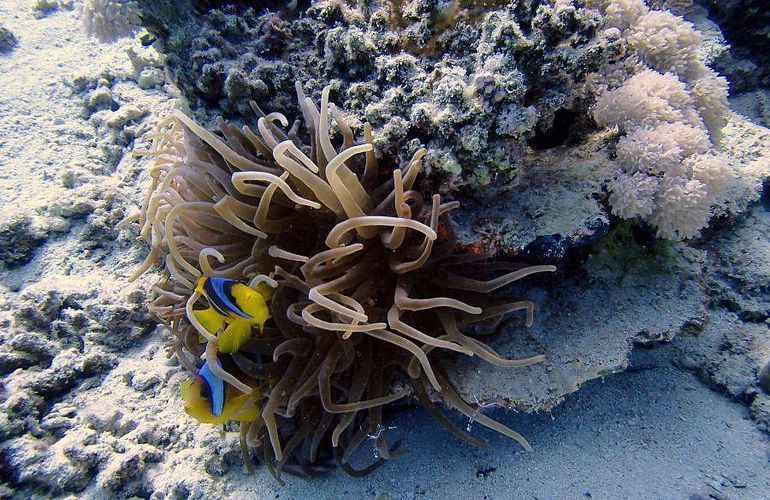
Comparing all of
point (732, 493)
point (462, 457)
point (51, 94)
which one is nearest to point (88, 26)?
point (51, 94)

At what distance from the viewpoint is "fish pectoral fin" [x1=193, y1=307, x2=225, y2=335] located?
224 centimetres

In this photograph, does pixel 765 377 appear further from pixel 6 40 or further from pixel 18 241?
pixel 6 40

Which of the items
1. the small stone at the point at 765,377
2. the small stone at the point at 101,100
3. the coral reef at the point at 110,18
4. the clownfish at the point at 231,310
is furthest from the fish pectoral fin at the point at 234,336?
the small stone at the point at 101,100

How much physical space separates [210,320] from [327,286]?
0.65 metres

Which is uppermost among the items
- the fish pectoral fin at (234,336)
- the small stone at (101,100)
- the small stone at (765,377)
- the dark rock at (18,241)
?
the small stone at (101,100)

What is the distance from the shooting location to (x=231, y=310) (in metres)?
2.09

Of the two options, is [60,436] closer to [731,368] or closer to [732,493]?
[732,493]

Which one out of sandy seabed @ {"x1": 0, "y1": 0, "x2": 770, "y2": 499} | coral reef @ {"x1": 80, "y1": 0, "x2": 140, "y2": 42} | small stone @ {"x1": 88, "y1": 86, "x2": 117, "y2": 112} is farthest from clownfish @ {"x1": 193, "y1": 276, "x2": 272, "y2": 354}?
small stone @ {"x1": 88, "y1": 86, "x2": 117, "y2": 112}

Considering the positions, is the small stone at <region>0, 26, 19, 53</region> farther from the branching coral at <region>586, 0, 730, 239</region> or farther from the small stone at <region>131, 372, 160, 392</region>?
the branching coral at <region>586, 0, 730, 239</region>

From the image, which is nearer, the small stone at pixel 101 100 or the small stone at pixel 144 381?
the small stone at pixel 144 381

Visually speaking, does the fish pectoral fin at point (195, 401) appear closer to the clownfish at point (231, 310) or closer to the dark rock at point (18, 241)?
the clownfish at point (231, 310)

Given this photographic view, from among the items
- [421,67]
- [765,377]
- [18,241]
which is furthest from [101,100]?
[765,377]

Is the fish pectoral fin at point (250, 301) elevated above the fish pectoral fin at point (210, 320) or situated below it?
above

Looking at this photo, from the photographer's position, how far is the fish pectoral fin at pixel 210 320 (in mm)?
2236
